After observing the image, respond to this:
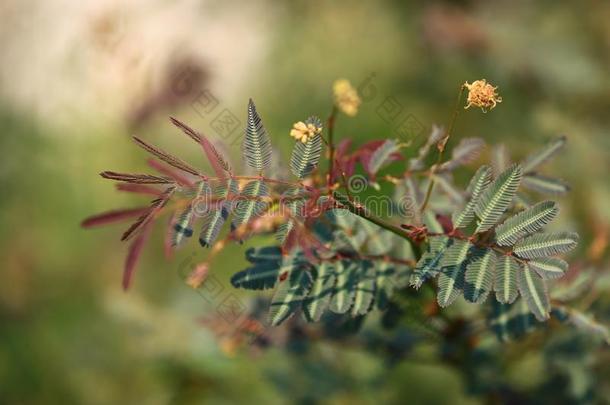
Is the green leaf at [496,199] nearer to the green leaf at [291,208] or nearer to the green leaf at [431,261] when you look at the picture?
the green leaf at [431,261]

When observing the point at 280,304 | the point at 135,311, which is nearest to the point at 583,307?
the point at 280,304

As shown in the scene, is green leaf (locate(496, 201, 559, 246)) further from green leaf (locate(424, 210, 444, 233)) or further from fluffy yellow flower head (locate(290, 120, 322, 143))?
fluffy yellow flower head (locate(290, 120, 322, 143))

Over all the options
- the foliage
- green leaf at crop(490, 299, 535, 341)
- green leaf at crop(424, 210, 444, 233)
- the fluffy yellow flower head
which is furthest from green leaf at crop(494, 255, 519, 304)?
the fluffy yellow flower head

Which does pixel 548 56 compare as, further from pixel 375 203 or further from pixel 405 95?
pixel 375 203

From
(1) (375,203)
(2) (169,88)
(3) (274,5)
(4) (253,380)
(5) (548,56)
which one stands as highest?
(3) (274,5)

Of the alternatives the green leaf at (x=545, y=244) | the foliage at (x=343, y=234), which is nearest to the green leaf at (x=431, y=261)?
the foliage at (x=343, y=234)
